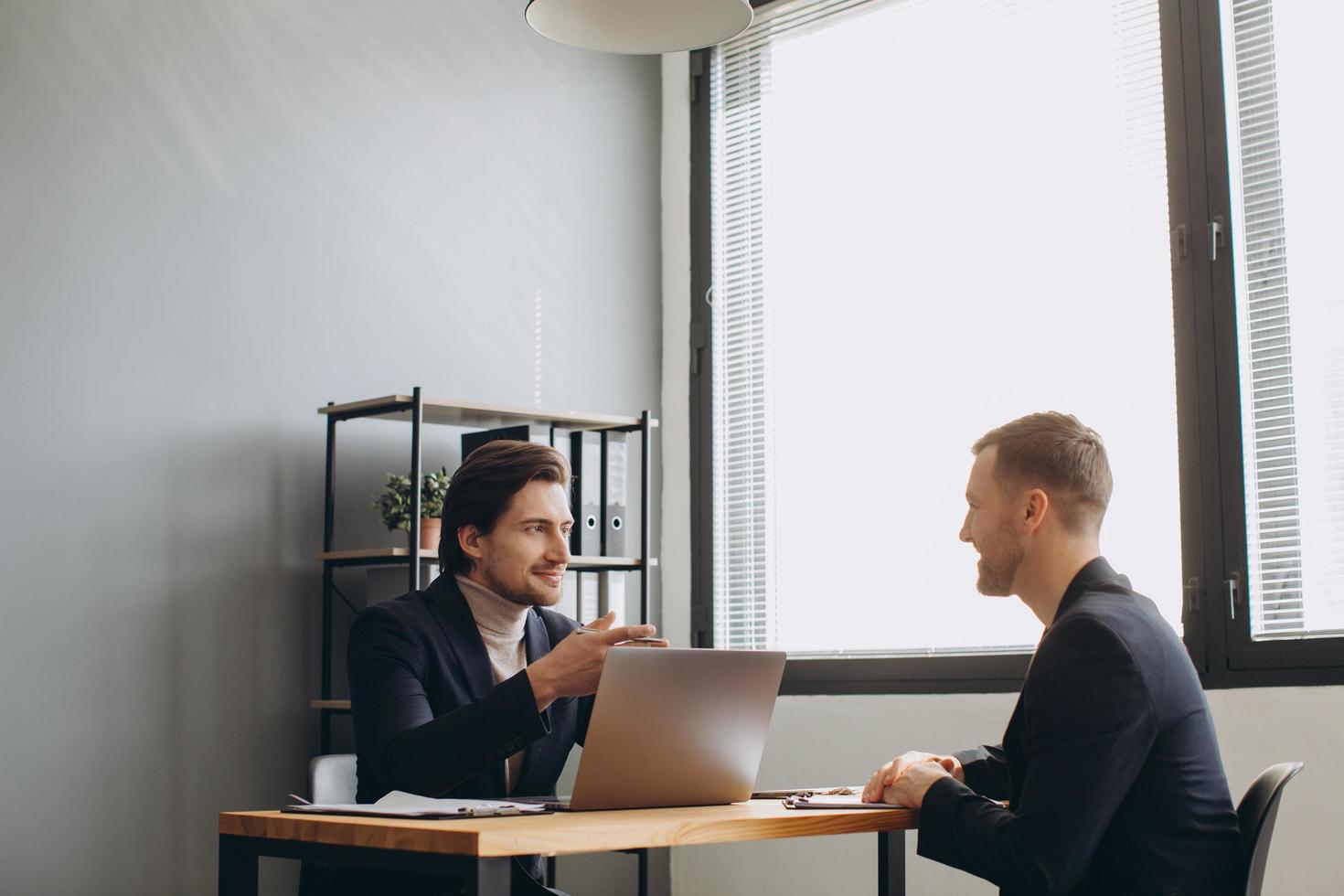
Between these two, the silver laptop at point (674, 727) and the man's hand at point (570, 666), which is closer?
the silver laptop at point (674, 727)

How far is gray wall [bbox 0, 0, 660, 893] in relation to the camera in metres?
2.86

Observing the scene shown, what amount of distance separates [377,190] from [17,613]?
141 cm

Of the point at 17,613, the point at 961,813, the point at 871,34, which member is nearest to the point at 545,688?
the point at 961,813

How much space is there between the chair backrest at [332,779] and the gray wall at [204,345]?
75 cm

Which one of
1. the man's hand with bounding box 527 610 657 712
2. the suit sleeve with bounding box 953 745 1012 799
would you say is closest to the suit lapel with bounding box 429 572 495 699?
the man's hand with bounding box 527 610 657 712

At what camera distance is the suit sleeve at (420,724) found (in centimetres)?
188

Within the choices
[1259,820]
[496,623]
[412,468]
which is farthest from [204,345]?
[1259,820]

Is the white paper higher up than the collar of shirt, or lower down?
lower down

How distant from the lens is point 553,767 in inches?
89.7

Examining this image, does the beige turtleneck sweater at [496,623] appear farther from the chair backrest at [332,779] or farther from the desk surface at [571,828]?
the desk surface at [571,828]

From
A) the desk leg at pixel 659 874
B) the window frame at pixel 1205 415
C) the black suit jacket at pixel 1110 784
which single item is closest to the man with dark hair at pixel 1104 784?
the black suit jacket at pixel 1110 784

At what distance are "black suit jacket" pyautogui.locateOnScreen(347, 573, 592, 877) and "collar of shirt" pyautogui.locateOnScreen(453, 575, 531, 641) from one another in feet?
0.09

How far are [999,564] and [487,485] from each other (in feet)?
2.90

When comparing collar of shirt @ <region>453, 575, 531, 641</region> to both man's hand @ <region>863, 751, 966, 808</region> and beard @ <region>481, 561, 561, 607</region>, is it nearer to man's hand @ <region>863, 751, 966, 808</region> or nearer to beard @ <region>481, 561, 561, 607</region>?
beard @ <region>481, 561, 561, 607</region>
